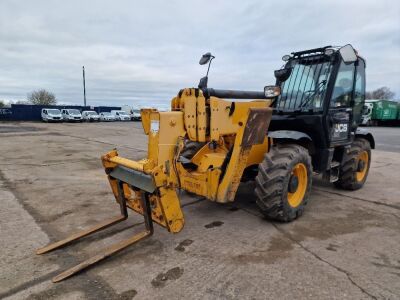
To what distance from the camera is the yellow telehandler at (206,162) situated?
11.9 ft

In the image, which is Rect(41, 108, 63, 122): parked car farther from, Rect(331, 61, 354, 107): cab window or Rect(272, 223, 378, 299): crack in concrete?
Rect(272, 223, 378, 299): crack in concrete

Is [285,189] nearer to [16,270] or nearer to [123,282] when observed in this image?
[123,282]

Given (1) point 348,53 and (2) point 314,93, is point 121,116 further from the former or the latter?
(1) point 348,53

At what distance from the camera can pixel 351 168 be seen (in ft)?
19.9

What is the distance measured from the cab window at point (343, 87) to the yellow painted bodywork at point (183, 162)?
1819mm

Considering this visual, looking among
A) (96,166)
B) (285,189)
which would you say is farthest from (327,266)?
(96,166)

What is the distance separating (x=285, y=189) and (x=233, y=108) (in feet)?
4.17

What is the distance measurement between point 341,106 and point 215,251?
3.47 metres

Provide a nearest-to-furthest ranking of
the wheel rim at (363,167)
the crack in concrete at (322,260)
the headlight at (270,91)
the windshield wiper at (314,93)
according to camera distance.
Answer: the crack in concrete at (322,260), the headlight at (270,91), the windshield wiper at (314,93), the wheel rim at (363,167)

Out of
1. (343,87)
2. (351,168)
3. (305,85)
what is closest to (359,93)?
(343,87)

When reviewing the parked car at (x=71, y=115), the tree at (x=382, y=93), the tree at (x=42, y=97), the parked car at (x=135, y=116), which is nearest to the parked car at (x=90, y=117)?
the parked car at (x=71, y=115)

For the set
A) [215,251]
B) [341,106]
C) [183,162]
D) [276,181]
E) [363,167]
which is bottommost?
[215,251]

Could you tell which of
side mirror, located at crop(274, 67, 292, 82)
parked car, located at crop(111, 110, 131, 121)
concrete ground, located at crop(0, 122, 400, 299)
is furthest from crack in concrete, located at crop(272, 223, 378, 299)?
parked car, located at crop(111, 110, 131, 121)

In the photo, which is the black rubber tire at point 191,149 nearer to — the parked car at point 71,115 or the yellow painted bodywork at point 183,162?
the yellow painted bodywork at point 183,162
